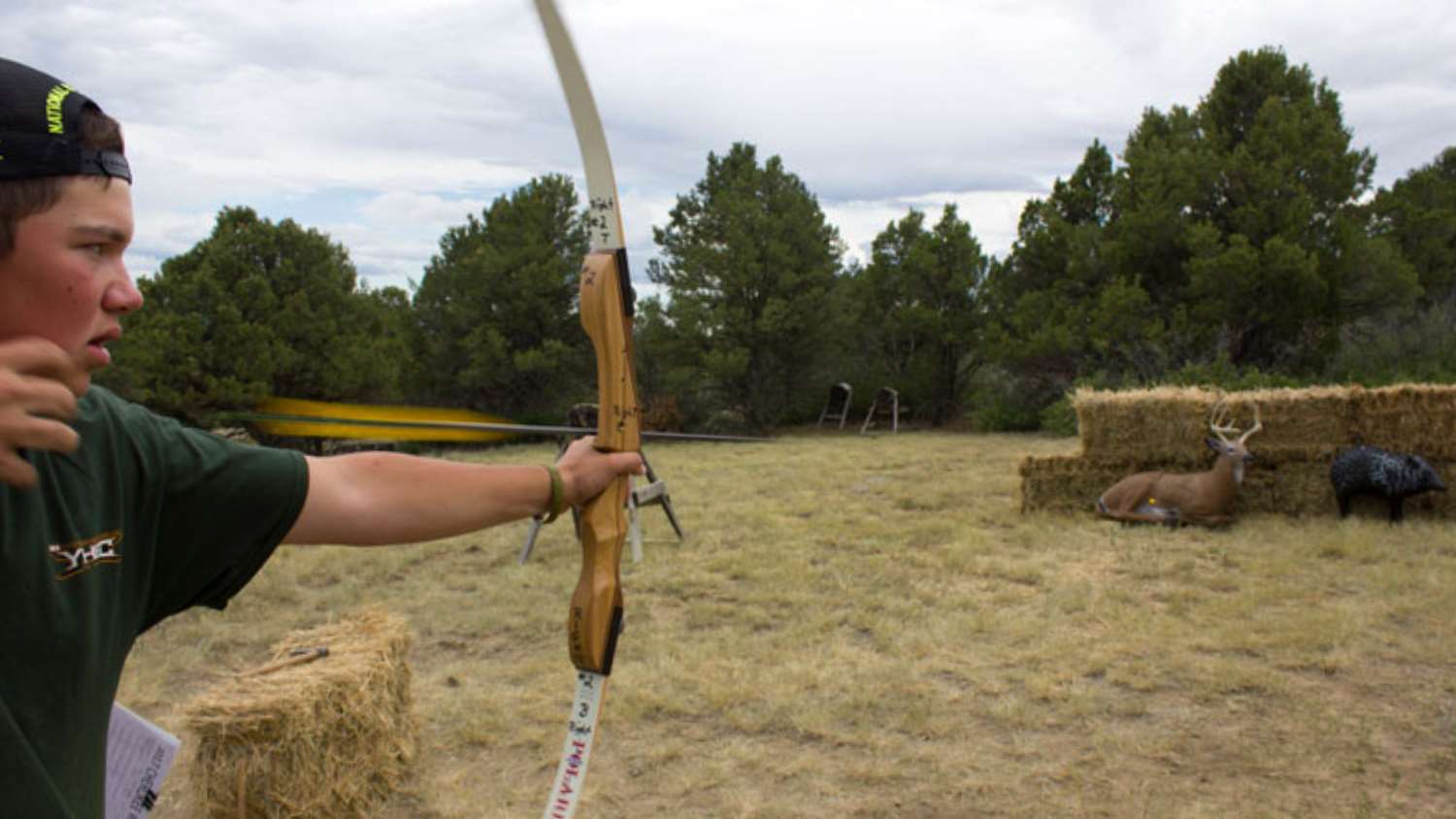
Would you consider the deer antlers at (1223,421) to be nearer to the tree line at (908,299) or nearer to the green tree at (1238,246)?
the tree line at (908,299)

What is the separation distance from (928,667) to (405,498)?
4.21 meters

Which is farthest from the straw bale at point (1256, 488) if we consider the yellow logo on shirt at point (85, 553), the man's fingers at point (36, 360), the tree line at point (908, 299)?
the man's fingers at point (36, 360)

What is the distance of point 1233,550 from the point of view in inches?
297

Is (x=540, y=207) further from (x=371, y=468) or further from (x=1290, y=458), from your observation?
(x=371, y=468)

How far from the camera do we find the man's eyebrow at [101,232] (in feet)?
3.31

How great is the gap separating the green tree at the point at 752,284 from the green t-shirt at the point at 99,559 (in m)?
17.4

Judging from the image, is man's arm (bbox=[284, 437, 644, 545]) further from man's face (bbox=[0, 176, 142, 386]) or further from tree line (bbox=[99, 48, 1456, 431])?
tree line (bbox=[99, 48, 1456, 431])

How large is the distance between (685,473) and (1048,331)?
788 centimetres

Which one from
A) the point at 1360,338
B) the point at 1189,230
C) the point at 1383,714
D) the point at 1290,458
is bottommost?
the point at 1383,714

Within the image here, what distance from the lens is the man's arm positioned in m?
1.41

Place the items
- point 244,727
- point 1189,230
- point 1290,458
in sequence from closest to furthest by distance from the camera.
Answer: point 244,727, point 1290,458, point 1189,230

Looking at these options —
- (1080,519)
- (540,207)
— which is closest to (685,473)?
(1080,519)

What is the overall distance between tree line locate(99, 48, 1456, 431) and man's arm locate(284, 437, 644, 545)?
39.3 ft

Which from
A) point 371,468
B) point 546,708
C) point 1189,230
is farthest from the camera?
point 1189,230
